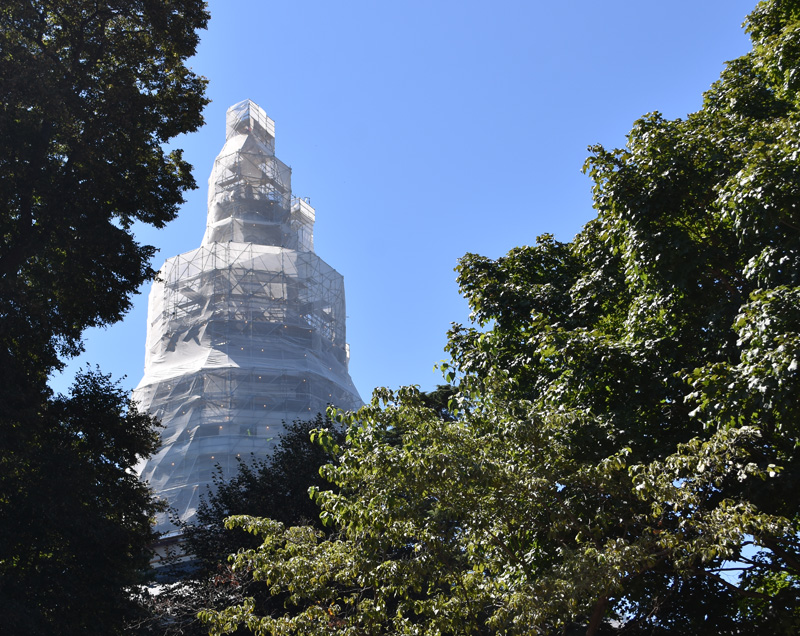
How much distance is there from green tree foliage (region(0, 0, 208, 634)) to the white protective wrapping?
21.8 m

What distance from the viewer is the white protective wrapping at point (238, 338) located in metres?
40.8

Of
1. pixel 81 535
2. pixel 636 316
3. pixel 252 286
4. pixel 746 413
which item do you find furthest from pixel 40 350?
pixel 252 286

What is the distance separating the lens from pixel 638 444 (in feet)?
33.3

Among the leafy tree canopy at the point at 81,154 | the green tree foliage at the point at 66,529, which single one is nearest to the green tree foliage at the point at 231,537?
the green tree foliage at the point at 66,529

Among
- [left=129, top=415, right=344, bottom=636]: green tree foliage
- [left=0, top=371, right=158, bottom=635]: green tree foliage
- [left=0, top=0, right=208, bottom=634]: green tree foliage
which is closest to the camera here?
[left=0, top=371, right=158, bottom=635]: green tree foliage

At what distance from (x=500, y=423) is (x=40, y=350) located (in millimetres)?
10344

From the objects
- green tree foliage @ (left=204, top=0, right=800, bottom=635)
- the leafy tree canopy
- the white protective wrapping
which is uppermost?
the white protective wrapping

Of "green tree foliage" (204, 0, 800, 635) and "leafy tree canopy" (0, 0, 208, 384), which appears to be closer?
"green tree foliage" (204, 0, 800, 635)

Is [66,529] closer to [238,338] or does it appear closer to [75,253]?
[75,253]

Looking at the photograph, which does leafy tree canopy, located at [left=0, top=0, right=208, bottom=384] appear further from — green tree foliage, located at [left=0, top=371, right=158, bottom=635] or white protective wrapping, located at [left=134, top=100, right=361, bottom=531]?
white protective wrapping, located at [left=134, top=100, right=361, bottom=531]

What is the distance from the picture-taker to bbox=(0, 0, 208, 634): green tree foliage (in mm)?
13859

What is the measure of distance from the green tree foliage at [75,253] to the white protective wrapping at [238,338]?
71.4 feet

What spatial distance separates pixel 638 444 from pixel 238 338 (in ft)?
121

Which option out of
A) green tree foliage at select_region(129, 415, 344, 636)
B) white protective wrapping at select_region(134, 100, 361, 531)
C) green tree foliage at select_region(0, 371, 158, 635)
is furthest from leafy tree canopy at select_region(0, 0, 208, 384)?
white protective wrapping at select_region(134, 100, 361, 531)
